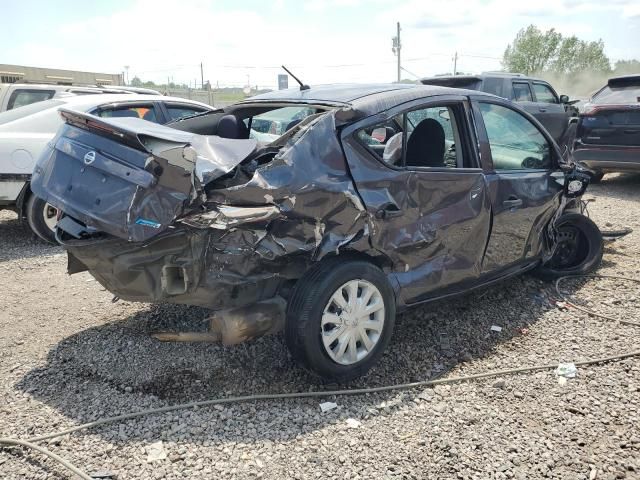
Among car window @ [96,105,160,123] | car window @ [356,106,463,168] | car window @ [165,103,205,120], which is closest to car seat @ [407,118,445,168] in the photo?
car window @ [356,106,463,168]

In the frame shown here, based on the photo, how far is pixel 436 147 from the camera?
3.89m

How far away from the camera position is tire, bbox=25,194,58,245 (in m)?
5.96

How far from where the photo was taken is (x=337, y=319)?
3.12 m

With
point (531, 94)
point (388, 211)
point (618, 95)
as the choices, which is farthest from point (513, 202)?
point (531, 94)

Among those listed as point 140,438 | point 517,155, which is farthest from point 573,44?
point 140,438

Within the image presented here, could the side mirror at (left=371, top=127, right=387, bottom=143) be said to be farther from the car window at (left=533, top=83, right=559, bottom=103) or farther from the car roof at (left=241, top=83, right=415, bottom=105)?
the car window at (left=533, top=83, right=559, bottom=103)

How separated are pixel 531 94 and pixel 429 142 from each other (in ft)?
26.0

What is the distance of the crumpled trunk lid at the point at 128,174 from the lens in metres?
2.71

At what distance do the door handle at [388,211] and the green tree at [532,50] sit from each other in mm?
48577

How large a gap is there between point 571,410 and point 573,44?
52052 millimetres

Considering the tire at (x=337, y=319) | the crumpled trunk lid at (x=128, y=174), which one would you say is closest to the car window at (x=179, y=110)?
the crumpled trunk lid at (x=128, y=174)

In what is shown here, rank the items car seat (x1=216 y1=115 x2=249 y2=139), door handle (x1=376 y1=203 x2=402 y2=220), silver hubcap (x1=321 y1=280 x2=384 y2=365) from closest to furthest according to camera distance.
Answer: silver hubcap (x1=321 y1=280 x2=384 y2=365) → door handle (x1=376 y1=203 x2=402 y2=220) → car seat (x1=216 y1=115 x2=249 y2=139)

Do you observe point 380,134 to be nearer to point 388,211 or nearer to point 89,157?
point 388,211

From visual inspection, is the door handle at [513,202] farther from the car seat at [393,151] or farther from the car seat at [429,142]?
the car seat at [393,151]
